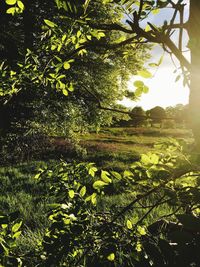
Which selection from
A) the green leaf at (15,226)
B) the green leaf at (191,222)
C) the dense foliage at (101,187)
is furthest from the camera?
the green leaf at (15,226)

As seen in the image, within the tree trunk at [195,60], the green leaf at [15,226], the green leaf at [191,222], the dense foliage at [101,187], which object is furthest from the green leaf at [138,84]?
the green leaf at [15,226]

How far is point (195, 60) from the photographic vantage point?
1.36 m

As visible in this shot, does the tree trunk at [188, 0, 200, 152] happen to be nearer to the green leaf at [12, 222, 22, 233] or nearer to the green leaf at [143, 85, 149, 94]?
the green leaf at [143, 85, 149, 94]

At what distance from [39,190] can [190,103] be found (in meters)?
8.42

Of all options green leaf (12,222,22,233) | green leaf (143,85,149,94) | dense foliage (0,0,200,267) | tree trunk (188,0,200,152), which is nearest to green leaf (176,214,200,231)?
dense foliage (0,0,200,267)

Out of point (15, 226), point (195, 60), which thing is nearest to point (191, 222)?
point (195, 60)

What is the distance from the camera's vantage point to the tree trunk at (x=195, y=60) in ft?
4.18

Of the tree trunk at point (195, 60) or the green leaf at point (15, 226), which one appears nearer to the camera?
the tree trunk at point (195, 60)

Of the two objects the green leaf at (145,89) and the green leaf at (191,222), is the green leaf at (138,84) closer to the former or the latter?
the green leaf at (145,89)

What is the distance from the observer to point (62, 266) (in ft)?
5.11

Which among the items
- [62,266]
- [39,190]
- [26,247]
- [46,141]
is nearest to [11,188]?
[39,190]

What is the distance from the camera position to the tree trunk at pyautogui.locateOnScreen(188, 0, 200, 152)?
1.27 meters

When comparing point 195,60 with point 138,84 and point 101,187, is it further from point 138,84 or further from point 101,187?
point 101,187

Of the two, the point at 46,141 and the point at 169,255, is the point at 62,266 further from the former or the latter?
the point at 46,141
